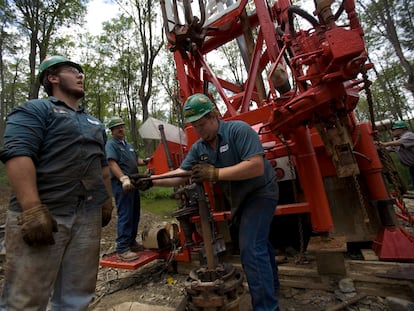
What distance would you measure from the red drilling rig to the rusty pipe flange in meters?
0.07

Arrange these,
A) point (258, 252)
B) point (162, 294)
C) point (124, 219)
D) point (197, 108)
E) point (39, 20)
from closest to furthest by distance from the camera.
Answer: point (258, 252) < point (197, 108) < point (162, 294) < point (124, 219) < point (39, 20)

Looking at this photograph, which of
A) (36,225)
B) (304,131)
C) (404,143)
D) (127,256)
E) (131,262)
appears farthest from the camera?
(404,143)

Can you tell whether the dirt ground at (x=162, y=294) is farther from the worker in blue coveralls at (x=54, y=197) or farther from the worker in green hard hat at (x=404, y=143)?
the worker in green hard hat at (x=404, y=143)

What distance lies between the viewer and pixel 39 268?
161 cm

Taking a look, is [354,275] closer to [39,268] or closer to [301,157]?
[301,157]

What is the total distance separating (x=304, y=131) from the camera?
276cm

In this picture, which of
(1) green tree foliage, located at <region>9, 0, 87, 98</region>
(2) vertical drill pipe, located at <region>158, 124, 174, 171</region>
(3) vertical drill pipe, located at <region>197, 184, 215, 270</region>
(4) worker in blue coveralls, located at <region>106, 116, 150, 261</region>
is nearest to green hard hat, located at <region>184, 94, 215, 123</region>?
(3) vertical drill pipe, located at <region>197, 184, 215, 270</region>

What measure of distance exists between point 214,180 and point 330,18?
157 cm

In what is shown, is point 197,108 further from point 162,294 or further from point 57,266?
point 162,294

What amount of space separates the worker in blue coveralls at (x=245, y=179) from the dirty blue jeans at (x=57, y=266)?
2.91 ft

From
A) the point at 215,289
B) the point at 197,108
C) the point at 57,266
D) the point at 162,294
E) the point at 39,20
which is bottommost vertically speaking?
the point at 162,294

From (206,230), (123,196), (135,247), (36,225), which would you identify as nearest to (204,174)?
(206,230)

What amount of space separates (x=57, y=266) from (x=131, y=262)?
A: 1.89 m

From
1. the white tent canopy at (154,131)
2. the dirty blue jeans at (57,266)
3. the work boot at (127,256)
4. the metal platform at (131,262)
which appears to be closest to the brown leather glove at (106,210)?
the dirty blue jeans at (57,266)
